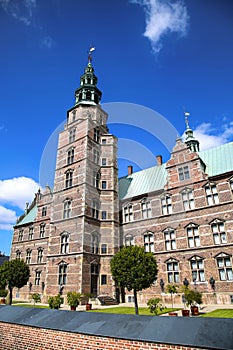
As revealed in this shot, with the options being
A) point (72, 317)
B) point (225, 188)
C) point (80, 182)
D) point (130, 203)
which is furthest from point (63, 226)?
point (72, 317)

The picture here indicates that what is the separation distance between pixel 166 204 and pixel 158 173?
219 inches

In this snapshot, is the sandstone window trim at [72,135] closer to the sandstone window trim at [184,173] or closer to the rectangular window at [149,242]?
the sandstone window trim at [184,173]

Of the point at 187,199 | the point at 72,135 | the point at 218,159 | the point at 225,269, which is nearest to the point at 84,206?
the point at 72,135

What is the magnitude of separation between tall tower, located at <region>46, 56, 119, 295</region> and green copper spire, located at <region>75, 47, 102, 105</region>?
0.34 meters

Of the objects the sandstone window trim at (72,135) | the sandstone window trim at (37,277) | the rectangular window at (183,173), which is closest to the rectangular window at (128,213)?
the rectangular window at (183,173)

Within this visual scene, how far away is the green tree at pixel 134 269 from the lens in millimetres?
16656

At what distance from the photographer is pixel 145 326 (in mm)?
6352

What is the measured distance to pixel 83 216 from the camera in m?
25.9

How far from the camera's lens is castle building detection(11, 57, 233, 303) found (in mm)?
22297

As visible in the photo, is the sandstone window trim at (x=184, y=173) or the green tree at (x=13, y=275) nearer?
the green tree at (x=13, y=275)

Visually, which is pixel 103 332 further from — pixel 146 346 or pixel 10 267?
pixel 10 267

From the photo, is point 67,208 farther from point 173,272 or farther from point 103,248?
point 173,272

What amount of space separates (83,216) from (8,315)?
54.3ft

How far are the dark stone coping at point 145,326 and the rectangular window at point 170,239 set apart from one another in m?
17.8
